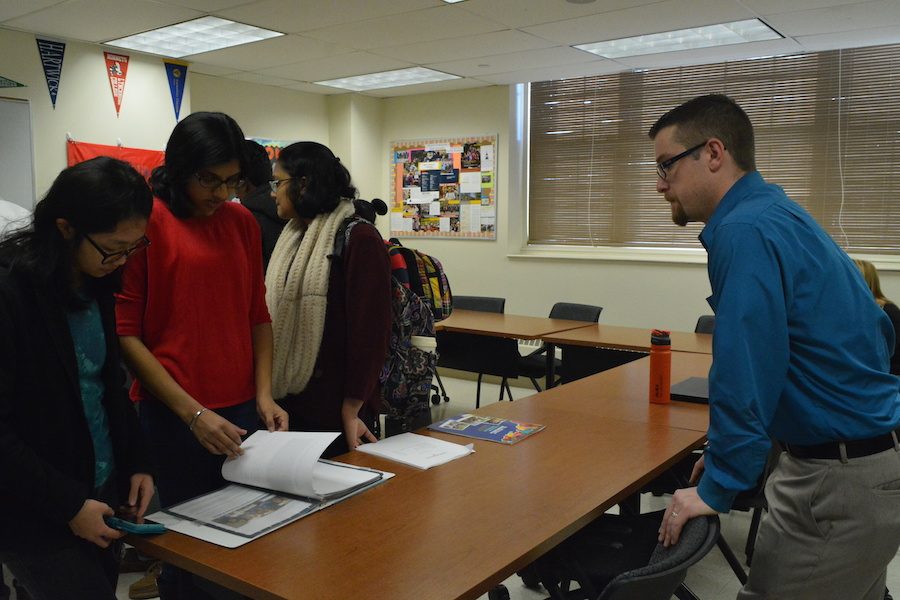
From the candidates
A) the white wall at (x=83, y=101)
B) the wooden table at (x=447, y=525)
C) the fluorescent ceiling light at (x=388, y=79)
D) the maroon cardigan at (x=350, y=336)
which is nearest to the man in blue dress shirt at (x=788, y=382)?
the wooden table at (x=447, y=525)

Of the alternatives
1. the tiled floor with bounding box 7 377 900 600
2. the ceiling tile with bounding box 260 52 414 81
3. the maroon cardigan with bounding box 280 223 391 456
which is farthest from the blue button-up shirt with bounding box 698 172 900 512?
the ceiling tile with bounding box 260 52 414 81

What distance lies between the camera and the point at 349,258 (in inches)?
82.3

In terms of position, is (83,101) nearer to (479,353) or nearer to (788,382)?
(479,353)

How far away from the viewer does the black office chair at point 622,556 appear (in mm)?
1317

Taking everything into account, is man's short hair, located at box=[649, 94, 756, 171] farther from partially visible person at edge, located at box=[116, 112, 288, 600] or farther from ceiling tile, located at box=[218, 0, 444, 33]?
ceiling tile, located at box=[218, 0, 444, 33]

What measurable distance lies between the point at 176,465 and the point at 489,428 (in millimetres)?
926

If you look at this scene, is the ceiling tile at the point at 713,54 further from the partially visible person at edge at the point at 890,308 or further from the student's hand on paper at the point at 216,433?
the student's hand on paper at the point at 216,433

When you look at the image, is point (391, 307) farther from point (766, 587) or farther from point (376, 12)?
point (376, 12)

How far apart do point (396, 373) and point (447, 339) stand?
2874 millimetres

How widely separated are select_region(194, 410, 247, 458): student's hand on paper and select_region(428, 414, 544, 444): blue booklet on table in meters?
0.77

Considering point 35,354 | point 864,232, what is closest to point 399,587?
point 35,354

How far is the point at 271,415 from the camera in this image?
1.83 meters

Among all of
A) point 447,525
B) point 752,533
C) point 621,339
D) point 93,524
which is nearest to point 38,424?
point 93,524

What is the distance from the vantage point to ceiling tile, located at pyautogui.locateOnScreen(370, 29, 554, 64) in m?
4.87
